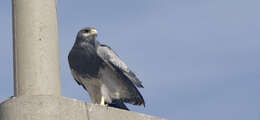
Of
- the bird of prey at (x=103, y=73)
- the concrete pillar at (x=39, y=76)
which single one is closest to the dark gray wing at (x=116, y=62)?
the bird of prey at (x=103, y=73)

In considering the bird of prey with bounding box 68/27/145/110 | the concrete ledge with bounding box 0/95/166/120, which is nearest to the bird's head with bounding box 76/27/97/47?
the bird of prey with bounding box 68/27/145/110

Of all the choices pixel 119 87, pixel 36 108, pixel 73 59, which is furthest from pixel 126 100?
pixel 36 108

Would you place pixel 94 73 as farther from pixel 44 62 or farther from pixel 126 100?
pixel 44 62

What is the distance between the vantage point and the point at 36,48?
918 centimetres

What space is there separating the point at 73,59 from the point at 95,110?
347cm

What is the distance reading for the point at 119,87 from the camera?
1250cm

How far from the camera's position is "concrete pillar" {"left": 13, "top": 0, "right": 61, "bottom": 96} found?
8.91 meters

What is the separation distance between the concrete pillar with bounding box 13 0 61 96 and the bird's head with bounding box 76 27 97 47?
9.41ft

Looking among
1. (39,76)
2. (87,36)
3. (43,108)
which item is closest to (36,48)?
(39,76)

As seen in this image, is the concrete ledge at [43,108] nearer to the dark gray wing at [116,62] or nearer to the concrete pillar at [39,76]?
the concrete pillar at [39,76]

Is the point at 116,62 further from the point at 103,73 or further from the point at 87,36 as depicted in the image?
the point at 87,36

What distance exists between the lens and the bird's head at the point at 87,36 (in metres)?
12.6

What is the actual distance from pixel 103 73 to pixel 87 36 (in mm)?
744

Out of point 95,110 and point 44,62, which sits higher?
point 44,62
